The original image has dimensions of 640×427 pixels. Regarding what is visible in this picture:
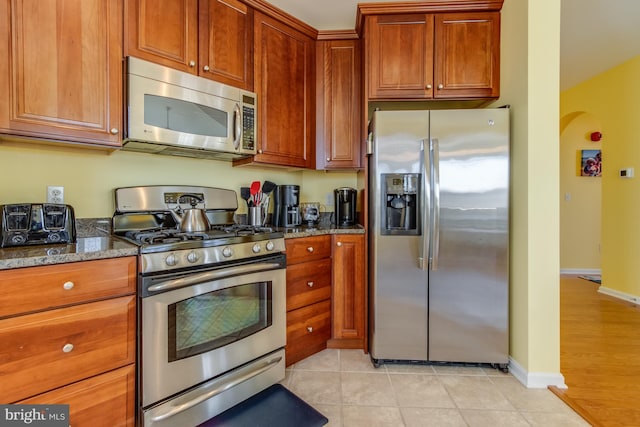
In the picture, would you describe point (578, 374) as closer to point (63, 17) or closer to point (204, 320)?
point (204, 320)

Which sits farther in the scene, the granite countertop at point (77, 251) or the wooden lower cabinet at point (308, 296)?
the wooden lower cabinet at point (308, 296)

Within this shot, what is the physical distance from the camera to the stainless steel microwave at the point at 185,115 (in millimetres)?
1486

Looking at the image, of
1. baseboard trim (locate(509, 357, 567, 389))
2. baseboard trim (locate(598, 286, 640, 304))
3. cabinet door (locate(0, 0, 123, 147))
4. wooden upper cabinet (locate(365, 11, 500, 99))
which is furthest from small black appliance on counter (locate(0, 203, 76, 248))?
baseboard trim (locate(598, 286, 640, 304))

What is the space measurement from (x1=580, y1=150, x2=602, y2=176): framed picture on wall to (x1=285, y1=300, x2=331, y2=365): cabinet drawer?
456 cm

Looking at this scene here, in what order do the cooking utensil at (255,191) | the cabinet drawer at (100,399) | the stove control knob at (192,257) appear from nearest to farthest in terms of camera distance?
the cabinet drawer at (100,399) < the stove control knob at (192,257) < the cooking utensil at (255,191)

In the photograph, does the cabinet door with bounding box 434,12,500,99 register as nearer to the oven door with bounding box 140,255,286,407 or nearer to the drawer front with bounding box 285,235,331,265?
the drawer front with bounding box 285,235,331,265

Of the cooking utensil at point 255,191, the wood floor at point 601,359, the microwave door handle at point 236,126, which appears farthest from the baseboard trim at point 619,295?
the microwave door handle at point 236,126

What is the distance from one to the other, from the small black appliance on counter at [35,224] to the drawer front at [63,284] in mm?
380

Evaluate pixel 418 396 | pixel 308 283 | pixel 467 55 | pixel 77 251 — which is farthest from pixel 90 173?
pixel 467 55

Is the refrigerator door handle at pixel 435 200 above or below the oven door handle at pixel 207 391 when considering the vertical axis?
above

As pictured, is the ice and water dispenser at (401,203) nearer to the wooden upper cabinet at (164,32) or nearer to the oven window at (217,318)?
the oven window at (217,318)

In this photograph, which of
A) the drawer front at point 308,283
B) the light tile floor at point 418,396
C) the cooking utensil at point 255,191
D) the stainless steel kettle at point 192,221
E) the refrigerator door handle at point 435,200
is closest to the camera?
the light tile floor at point 418,396

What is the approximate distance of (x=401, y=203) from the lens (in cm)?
189

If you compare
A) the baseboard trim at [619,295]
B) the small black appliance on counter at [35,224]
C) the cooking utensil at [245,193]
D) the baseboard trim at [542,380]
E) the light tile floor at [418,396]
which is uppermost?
the cooking utensil at [245,193]
